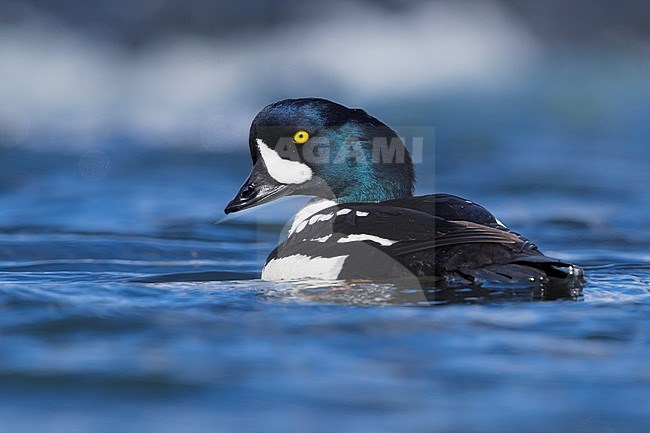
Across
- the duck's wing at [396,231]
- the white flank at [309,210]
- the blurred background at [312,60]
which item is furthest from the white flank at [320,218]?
the blurred background at [312,60]

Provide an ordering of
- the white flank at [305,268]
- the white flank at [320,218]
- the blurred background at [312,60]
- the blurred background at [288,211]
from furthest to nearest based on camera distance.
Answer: the blurred background at [312,60]
the white flank at [320,218]
the white flank at [305,268]
the blurred background at [288,211]

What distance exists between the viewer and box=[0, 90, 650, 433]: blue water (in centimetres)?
457

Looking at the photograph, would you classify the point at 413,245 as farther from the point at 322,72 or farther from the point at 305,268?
the point at 322,72

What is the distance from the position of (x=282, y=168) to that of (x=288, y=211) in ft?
9.81

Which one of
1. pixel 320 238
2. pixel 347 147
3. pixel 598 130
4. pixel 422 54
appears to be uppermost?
pixel 422 54

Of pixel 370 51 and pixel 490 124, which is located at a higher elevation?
pixel 370 51

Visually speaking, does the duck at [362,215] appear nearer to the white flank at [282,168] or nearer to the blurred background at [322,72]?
the white flank at [282,168]

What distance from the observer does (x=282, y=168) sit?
23.2 ft

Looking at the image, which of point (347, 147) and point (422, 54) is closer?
point (347, 147)

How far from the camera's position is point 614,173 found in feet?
37.3

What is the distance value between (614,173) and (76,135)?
5.57 m

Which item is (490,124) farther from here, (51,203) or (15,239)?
(15,239)

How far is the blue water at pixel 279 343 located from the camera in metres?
4.57

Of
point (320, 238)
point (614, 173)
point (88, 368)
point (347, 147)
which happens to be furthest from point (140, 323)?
point (614, 173)
